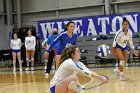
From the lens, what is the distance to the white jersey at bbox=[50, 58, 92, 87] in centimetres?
514

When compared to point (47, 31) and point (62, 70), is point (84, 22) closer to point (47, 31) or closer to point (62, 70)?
point (47, 31)

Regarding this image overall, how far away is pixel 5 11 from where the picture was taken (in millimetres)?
24188

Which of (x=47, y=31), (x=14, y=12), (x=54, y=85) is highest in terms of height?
(x=14, y=12)

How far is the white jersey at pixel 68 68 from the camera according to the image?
514 centimetres

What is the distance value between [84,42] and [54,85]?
1416 centimetres

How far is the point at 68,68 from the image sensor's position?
17.3ft

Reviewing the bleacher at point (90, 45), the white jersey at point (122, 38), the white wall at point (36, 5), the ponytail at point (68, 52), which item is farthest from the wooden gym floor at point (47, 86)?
the white wall at point (36, 5)

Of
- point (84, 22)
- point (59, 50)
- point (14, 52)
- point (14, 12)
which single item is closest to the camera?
point (59, 50)

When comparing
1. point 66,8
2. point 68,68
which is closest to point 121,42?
point 68,68

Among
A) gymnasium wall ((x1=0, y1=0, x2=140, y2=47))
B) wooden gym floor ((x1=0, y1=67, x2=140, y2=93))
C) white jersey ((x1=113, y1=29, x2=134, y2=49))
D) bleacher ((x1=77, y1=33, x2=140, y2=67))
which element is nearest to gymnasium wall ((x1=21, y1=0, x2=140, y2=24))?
gymnasium wall ((x1=0, y1=0, x2=140, y2=47))

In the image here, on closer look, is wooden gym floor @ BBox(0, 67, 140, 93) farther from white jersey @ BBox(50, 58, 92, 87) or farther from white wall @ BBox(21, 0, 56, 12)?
white wall @ BBox(21, 0, 56, 12)

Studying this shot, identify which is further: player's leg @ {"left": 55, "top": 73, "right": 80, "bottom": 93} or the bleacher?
the bleacher

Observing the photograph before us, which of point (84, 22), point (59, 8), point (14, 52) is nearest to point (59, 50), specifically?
point (14, 52)

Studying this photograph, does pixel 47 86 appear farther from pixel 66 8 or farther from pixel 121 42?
pixel 66 8
